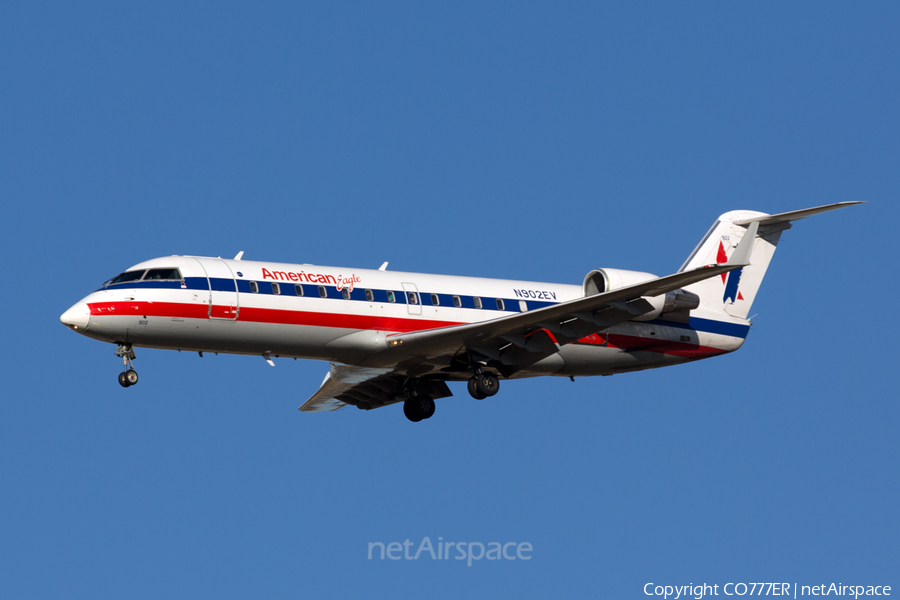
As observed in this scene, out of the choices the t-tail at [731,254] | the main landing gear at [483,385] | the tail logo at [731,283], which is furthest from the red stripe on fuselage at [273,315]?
the tail logo at [731,283]

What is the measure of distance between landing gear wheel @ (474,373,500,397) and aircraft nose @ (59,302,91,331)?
8816 millimetres

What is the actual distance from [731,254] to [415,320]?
990cm

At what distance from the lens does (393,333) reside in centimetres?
2569

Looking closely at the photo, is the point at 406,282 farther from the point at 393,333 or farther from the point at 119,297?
the point at 119,297

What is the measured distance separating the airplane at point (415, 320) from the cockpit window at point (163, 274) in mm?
30

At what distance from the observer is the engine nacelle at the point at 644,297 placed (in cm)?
2681

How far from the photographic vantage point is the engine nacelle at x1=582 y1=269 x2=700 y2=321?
26.8m

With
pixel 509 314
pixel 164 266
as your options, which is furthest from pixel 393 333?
pixel 164 266

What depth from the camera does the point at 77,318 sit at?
924 inches

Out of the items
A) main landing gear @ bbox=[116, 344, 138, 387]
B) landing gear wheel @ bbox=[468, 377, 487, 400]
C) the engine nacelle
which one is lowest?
main landing gear @ bbox=[116, 344, 138, 387]

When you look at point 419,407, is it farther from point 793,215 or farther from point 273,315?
point 793,215

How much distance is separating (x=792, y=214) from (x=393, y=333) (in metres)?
11.1

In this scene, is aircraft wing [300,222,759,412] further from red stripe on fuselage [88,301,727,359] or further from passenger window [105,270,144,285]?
passenger window [105,270,144,285]

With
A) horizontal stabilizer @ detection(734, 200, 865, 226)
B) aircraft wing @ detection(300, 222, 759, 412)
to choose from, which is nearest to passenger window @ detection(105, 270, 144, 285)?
aircraft wing @ detection(300, 222, 759, 412)
